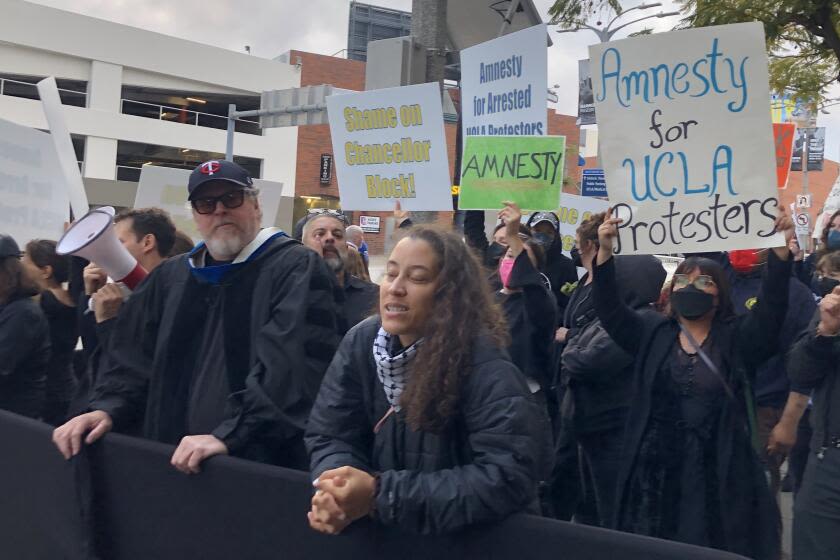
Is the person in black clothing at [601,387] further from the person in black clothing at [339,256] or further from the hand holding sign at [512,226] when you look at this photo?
the person in black clothing at [339,256]

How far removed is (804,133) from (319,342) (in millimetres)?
27014

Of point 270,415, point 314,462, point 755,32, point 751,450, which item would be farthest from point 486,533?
point 755,32

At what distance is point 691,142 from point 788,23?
4783 mm

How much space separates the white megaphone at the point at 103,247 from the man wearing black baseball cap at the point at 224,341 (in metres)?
0.39

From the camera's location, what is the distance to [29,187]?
6.10 m

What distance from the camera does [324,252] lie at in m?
4.91

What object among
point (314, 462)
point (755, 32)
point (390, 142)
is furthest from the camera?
point (390, 142)

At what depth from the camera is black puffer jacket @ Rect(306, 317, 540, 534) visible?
2252 millimetres

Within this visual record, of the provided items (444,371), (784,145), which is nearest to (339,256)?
(444,371)

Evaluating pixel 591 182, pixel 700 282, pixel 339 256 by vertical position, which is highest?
pixel 591 182

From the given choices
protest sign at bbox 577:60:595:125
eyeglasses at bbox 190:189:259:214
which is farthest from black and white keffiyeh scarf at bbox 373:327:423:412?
protest sign at bbox 577:60:595:125

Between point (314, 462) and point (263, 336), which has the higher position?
point (263, 336)

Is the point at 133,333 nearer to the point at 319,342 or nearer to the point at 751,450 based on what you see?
the point at 319,342

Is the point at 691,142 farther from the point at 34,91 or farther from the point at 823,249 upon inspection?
the point at 34,91
